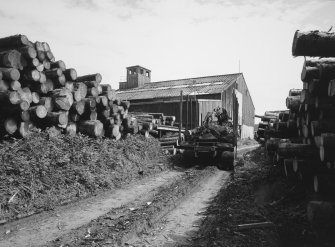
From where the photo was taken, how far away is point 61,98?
25.8ft

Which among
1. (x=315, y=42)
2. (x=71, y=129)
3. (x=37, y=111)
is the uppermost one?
(x=315, y=42)

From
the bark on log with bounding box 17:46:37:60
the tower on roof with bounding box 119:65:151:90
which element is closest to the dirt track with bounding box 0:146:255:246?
the bark on log with bounding box 17:46:37:60

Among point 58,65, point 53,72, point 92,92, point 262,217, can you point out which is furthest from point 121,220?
point 58,65

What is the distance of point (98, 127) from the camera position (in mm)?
9078

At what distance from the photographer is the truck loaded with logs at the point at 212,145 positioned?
10.7m

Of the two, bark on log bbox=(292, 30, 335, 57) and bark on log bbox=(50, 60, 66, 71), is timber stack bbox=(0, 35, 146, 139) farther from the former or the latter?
bark on log bbox=(292, 30, 335, 57)

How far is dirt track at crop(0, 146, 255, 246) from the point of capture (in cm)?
407

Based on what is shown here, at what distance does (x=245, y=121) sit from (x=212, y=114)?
1872cm

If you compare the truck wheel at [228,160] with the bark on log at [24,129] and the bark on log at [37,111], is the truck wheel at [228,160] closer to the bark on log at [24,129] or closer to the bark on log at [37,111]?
the bark on log at [37,111]

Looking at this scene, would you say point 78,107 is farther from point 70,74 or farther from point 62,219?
point 62,219

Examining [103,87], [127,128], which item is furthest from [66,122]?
[127,128]

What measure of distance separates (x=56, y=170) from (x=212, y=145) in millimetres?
6645

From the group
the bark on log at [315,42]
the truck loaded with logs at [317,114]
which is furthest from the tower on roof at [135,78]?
the bark on log at [315,42]

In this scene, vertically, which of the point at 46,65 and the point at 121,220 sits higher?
the point at 46,65
